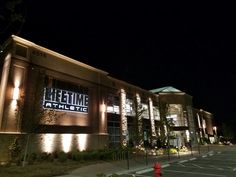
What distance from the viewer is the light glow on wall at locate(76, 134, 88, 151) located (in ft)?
85.5

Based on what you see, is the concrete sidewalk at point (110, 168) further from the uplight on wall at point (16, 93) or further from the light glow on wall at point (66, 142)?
the uplight on wall at point (16, 93)

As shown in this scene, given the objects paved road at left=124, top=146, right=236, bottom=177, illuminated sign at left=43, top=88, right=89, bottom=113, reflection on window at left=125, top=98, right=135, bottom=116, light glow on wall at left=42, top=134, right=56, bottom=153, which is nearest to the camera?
paved road at left=124, top=146, right=236, bottom=177

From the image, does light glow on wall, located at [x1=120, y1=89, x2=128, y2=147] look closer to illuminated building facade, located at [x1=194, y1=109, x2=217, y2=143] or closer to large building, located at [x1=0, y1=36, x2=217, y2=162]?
large building, located at [x1=0, y1=36, x2=217, y2=162]

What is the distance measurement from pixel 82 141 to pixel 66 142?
8.26 feet

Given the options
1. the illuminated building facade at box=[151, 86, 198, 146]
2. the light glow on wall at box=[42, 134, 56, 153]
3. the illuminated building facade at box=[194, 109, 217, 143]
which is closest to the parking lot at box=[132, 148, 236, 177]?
the light glow on wall at box=[42, 134, 56, 153]

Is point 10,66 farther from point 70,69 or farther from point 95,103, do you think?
point 95,103

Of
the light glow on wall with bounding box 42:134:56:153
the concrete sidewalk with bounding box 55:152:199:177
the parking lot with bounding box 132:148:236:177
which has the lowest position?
the parking lot with bounding box 132:148:236:177

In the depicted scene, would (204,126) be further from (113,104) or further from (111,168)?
(111,168)

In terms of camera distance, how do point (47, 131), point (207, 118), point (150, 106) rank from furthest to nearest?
point (207, 118)
point (150, 106)
point (47, 131)

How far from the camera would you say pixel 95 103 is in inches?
1174

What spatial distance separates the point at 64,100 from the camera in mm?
25609

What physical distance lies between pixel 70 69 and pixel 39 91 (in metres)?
6.67

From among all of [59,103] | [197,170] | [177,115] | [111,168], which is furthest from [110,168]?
[177,115]

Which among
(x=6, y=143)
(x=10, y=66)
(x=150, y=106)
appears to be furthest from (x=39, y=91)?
(x=150, y=106)
